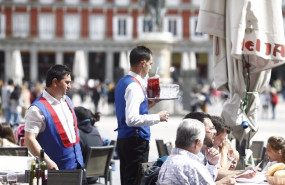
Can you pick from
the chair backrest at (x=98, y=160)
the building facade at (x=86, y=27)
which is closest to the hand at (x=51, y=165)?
the chair backrest at (x=98, y=160)

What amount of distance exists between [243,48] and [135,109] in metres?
1.66

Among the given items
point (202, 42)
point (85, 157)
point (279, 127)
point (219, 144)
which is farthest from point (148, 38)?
point (202, 42)

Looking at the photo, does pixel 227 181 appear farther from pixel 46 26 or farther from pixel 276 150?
pixel 46 26

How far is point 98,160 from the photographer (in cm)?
777

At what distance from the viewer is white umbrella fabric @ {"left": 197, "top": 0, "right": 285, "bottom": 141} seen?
23.1 ft

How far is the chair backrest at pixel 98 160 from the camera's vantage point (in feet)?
24.9

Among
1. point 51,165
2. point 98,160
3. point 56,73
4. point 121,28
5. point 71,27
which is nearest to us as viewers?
point 51,165

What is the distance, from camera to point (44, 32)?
5675 cm

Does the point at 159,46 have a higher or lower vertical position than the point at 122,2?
lower

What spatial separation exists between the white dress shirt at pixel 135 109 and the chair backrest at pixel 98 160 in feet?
5.20

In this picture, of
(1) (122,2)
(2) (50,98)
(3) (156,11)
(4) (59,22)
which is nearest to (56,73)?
(2) (50,98)

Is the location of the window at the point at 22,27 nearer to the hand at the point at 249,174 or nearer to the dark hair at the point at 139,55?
the dark hair at the point at 139,55

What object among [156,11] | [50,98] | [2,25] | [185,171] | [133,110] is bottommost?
[185,171]

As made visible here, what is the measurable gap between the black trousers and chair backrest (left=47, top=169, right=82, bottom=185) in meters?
1.39
